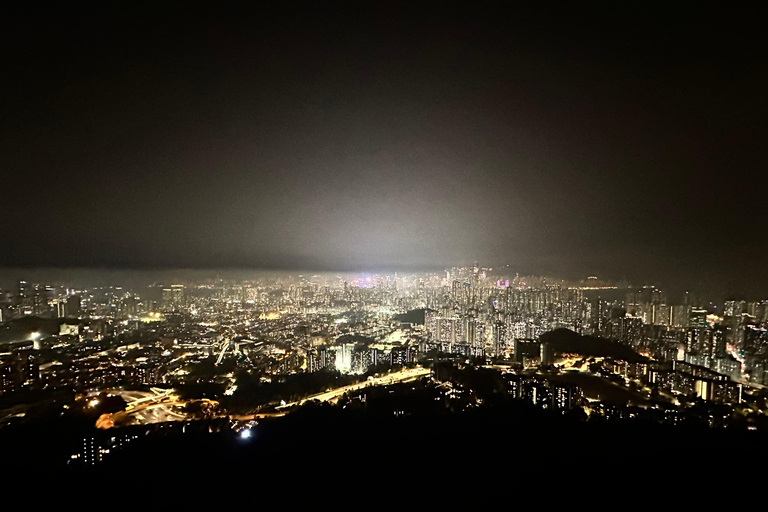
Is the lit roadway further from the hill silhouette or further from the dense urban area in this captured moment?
the hill silhouette

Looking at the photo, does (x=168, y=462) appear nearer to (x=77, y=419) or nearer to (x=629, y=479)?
(x=77, y=419)

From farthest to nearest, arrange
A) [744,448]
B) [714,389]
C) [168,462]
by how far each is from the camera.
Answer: [714,389], [744,448], [168,462]

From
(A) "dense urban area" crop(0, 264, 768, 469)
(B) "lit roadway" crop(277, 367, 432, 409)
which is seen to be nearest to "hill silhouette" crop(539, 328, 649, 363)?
(A) "dense urban area" crop(0, 264, 768, 469)

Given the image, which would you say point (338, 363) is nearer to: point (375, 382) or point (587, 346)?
point (375, 382)

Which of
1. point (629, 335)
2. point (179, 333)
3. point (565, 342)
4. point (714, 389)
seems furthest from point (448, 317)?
point (179, 333)

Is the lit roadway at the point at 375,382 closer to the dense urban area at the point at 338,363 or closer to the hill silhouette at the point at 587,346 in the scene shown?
the dense urban area at the point at 338,363

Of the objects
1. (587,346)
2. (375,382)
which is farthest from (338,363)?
(587,346)
